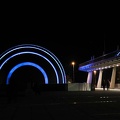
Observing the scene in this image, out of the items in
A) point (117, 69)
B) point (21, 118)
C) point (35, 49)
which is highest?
point (35, 49)

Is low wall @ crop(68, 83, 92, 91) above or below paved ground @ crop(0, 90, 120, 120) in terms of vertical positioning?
above

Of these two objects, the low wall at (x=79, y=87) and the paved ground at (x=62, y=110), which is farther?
the low wall at (x=79, y=87)

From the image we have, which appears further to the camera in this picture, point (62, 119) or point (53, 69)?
point (53, 69)

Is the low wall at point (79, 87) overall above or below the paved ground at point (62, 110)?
above

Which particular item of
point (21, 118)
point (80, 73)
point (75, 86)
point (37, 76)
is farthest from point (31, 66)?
point (80, 73)

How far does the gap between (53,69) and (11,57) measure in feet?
27.0

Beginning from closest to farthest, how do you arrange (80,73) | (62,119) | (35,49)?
1. (62,119)
2. (35,49)
3. (80,73)

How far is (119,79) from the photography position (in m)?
54.2

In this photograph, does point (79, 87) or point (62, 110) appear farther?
point (79, 87)

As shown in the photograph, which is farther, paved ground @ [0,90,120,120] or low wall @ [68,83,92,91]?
low wall @ [68,83,92,91]

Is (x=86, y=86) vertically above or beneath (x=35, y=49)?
beneath

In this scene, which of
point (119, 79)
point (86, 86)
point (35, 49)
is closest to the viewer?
point (86, 86)

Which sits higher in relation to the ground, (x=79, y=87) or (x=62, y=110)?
(x=79, y=87)

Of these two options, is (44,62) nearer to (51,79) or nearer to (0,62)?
(51,79)
